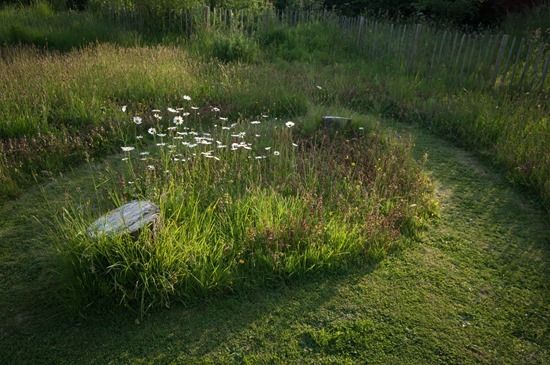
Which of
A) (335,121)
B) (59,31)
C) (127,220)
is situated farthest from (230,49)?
(127,220)

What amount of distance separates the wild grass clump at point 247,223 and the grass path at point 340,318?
0.19 meters

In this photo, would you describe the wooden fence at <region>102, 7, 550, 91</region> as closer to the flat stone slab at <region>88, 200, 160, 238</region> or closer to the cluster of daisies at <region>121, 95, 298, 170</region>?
the cluster of daisies at <region>121, 95, 298, 170</region>

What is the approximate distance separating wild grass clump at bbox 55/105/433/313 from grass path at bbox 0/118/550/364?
19cm

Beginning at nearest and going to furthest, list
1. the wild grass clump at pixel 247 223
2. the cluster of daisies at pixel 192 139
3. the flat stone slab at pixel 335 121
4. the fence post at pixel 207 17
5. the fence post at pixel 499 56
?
1. the wild grass clump at pixel 247 223
2. the cluster of daisies at pixel 192 139
3. the flat stone slab at pixel 335 121
4. the fence post at pixel 499 56
5. the fence post at pixel 207 17

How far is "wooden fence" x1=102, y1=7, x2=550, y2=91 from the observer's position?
8070 mm

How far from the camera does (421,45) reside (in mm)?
9656

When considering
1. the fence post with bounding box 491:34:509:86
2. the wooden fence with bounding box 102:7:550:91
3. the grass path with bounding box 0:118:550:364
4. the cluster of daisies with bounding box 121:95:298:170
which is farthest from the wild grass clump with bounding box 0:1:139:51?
the fence post with bounding box 491:34:509:86

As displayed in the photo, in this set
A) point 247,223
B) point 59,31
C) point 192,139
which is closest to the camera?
point 247,223

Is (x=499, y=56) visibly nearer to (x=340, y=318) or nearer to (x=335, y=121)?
(x=335, y=121)

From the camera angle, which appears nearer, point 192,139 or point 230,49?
point 192,139

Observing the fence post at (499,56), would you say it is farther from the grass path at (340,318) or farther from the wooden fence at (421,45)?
the grass path at (340,318)

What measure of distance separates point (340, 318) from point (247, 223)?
1147 mm

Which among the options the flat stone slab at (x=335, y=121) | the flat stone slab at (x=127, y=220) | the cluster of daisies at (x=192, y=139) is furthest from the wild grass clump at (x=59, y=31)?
the flat stone slab at (x=127, y=220)

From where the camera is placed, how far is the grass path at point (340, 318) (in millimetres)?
2887
